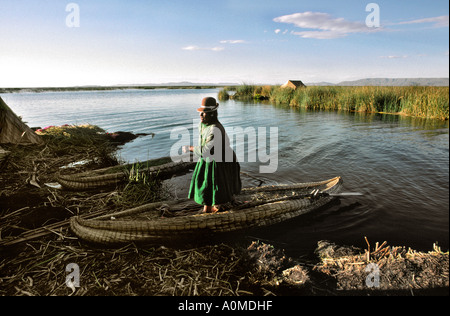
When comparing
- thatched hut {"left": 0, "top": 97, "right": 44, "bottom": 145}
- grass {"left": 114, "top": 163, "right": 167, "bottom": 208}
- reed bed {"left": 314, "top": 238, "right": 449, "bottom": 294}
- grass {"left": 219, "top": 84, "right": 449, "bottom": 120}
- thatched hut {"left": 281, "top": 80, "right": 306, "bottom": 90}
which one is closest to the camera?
reed bed {"left": 314, "top": 238, "right": 449, "bottom": 294}

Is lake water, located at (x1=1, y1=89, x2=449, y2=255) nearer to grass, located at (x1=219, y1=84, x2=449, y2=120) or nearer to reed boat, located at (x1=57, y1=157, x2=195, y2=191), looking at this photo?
grass, located at (x1=219, y1=84, x2=449, y2=120)

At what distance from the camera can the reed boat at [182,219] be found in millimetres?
3662

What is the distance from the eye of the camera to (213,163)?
13.2ft

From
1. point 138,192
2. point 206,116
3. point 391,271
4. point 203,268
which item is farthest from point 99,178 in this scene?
point 391,271

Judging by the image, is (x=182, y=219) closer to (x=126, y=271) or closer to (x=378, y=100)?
(x=126, y=271)

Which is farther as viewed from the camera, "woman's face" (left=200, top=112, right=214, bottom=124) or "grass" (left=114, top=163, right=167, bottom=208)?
"grass" (left=114, top=163, right=167, bottom=208)

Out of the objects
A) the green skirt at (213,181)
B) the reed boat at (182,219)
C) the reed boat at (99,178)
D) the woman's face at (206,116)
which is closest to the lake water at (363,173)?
the reed boat at (182,219)

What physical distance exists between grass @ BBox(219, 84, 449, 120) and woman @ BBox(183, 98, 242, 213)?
14.0m

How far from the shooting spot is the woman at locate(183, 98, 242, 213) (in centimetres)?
389

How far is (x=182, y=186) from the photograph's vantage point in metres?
7.05

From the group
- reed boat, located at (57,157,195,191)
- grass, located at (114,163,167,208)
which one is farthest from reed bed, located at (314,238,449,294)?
reed boat, located at (57,157,195,191)

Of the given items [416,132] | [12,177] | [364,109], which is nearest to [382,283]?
[12,177]

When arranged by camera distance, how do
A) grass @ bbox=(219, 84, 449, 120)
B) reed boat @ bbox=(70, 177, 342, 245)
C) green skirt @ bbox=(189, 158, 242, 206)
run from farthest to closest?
grass @ bbox=(219, 84, 449, 120) → green skirt @ bbox=(189, 158, 242, 206) → reed boat @ bbox=(70, 177, 342, 245)
